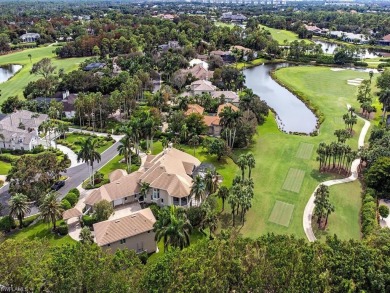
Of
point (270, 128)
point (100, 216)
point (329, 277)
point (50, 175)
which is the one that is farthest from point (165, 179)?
point (270, 128)

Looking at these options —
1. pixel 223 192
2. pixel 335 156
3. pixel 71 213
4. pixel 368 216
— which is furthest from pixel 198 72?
pixel 368 216

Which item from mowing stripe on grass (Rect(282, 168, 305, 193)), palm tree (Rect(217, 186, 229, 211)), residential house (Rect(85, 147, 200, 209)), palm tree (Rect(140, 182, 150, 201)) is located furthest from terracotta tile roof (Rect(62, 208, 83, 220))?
mowing stripe on grass (Rect(282, 168, 305, 193))

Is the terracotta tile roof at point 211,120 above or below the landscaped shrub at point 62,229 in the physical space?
above

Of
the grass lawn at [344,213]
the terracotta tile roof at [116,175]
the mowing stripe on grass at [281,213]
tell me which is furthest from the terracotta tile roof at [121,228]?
the grass lawn at [344,213]

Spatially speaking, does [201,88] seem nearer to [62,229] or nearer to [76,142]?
[76,142]

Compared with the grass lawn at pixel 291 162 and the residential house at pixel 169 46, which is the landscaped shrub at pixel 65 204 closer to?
the grass lawn at pixel 291 162

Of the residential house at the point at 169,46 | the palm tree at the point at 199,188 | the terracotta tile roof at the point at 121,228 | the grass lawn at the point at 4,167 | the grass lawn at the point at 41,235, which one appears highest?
the palm tree at the point at 199,188

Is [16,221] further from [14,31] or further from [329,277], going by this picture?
[14,31]
